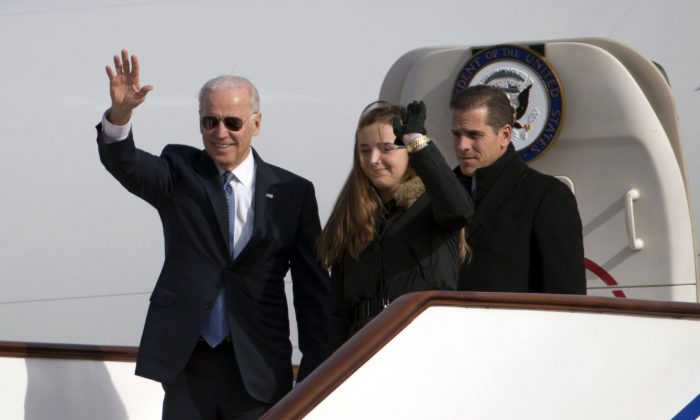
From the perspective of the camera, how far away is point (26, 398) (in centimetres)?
393

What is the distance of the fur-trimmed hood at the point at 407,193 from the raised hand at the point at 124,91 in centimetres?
67

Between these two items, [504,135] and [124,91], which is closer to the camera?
[124,91]

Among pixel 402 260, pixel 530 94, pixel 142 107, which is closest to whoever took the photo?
pixel 402 260

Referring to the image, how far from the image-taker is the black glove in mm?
2592

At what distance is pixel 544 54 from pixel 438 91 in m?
0.43

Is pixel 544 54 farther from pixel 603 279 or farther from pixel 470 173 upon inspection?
pixel 470 173

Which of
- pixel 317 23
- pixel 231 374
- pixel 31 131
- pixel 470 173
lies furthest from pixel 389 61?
pixel 231 374

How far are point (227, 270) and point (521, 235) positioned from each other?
2.54 ft

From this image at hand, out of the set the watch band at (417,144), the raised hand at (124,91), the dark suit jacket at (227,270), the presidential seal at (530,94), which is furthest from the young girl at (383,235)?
the presidential seal at (530,94)

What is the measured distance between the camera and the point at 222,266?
294cm

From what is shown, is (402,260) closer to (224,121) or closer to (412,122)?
(412,122)

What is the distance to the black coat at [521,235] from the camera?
290 centimetres

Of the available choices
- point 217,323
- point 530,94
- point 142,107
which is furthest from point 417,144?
point 142,107

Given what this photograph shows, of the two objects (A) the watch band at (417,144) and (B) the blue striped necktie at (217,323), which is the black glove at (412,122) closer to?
(A) the watch band at (417,144)
